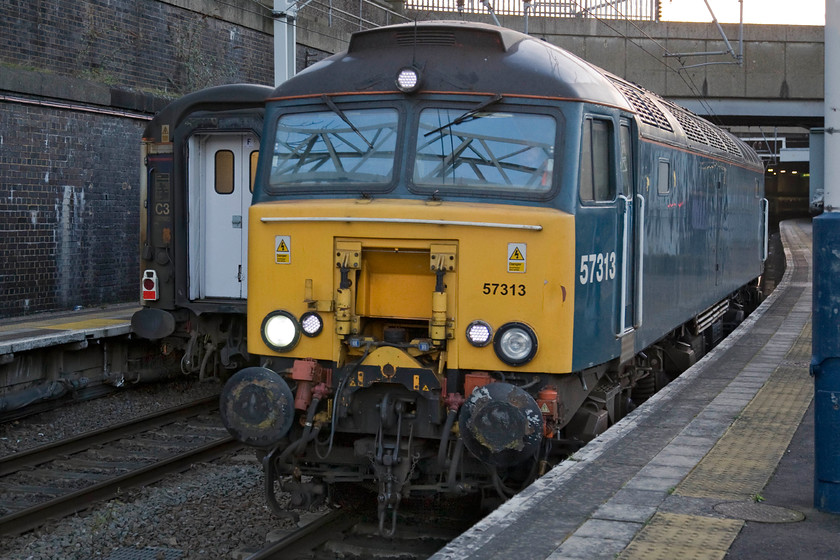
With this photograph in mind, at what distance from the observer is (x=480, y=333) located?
6629mm

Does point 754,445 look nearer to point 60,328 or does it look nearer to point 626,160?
point 626,160

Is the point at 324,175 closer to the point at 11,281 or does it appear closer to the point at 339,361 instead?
the point at 339,361

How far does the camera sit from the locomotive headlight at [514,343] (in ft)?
21.5

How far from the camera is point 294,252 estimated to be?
23.0ft

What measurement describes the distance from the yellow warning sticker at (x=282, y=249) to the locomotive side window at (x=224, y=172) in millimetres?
5897

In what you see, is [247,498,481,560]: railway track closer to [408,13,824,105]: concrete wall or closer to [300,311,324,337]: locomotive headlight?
[300,311,324,337]: locomotive headlight

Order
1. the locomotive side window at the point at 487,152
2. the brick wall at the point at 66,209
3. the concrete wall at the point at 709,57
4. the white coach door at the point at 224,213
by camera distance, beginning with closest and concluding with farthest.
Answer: the locomotive side window at the point at 487,152
the white coach door at the point at 224,213
the brick wall at the point at 66,209
the concrete wall at the point at 709,57

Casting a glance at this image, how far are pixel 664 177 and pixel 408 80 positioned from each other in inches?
134

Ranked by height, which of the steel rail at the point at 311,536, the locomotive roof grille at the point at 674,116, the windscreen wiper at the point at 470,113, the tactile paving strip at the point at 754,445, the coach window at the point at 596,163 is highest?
the locomotive roof grille at the point at 674,116

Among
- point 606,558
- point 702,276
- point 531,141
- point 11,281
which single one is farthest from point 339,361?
point 11,281

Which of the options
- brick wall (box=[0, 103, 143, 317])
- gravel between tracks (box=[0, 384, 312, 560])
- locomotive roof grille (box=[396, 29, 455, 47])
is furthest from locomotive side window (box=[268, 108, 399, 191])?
brick wall (box=[0, 103, 143, 317])

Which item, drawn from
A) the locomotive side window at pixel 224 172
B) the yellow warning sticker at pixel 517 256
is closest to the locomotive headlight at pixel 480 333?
the yellow warning sticker at pixel 517 256

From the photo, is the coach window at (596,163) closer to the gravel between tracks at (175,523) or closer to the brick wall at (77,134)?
the gravel between tracks at (175,523)

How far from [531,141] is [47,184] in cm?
1093
